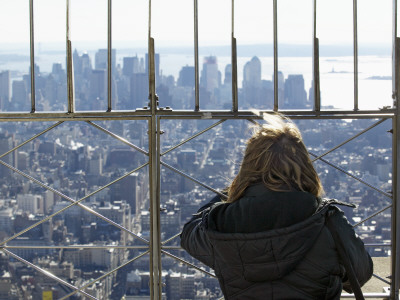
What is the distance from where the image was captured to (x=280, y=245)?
2807mm

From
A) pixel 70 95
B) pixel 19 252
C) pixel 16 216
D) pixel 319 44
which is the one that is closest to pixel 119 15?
pixel 70 95

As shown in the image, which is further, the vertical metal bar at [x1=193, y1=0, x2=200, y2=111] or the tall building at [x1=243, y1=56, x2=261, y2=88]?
the tall building at [x1=243, y1=56, x2=261, y2=88]

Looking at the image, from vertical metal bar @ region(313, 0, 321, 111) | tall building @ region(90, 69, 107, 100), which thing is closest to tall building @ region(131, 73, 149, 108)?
tall building @ region(90, 69, 107, 100)

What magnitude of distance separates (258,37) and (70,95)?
60.5 inches

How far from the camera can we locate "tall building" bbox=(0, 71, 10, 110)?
7564mm

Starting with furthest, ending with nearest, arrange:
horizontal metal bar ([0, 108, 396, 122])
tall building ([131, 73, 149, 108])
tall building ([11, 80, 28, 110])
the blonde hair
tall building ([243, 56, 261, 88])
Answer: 1. tall building ([11, 80, 28, 110])
2. tall building ([131, 73, 149, 108])
3. tall building ([243, 56, 261, 88])
4. horizontal metal bar ([0, 108, 396, 122])
5. the blonde hair

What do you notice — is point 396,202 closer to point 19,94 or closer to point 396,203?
point 396,203

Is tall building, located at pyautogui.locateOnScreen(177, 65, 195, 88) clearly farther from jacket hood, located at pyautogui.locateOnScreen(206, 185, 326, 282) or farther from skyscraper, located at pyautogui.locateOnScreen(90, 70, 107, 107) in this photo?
jacket hood, located at pyautogui.locateOnScreen(206, 185, 326, 282)

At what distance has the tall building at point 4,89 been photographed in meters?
7.56

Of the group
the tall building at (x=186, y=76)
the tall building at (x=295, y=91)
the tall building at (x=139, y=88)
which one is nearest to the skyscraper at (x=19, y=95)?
the tall building at (x=139, y=88)

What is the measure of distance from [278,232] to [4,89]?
19.4 feet

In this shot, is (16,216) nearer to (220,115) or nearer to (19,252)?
(19,252)

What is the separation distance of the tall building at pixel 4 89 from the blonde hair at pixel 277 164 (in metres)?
4.87

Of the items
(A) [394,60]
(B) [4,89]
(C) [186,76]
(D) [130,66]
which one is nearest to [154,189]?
(A) [394,60]
